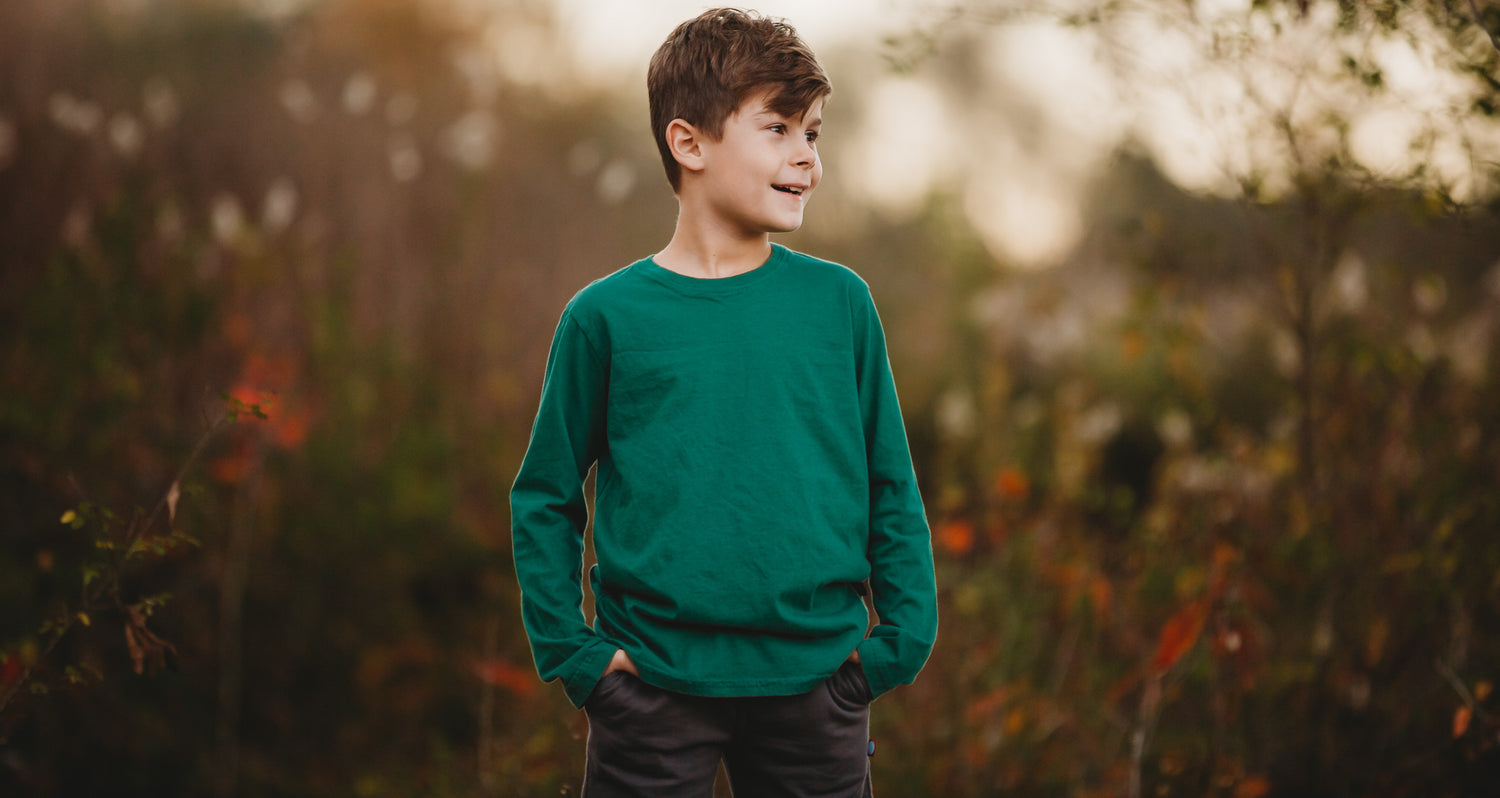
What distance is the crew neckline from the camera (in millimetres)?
1752

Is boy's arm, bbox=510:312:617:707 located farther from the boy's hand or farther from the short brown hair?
the short brown hair

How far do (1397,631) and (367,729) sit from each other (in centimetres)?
341

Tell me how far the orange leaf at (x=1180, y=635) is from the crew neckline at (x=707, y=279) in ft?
5.64

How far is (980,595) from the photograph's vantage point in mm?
3850

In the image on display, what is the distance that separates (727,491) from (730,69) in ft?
2.16

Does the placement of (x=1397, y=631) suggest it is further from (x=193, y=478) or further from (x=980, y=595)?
(x=193, y=478)

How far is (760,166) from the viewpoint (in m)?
1.72

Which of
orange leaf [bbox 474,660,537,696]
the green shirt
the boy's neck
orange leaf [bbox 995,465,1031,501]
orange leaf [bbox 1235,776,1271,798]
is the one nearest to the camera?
the green shirt

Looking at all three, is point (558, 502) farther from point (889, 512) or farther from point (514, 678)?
point (514, 678)

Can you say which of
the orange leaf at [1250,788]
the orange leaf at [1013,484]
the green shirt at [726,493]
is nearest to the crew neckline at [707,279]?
the green shirt at [726,493]

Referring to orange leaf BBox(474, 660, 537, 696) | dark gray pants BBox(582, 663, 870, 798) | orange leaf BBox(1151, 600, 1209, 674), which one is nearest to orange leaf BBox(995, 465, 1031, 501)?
orange leaf BBox(1151, 600, 1209, 674)

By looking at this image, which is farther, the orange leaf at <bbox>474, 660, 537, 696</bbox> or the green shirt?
the orange leaf at <bbox>474, 660, 537, 696</bbox>

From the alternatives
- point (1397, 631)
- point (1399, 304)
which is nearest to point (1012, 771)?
point (1397, 631)

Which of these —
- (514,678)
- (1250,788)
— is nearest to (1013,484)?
(1250,788)
